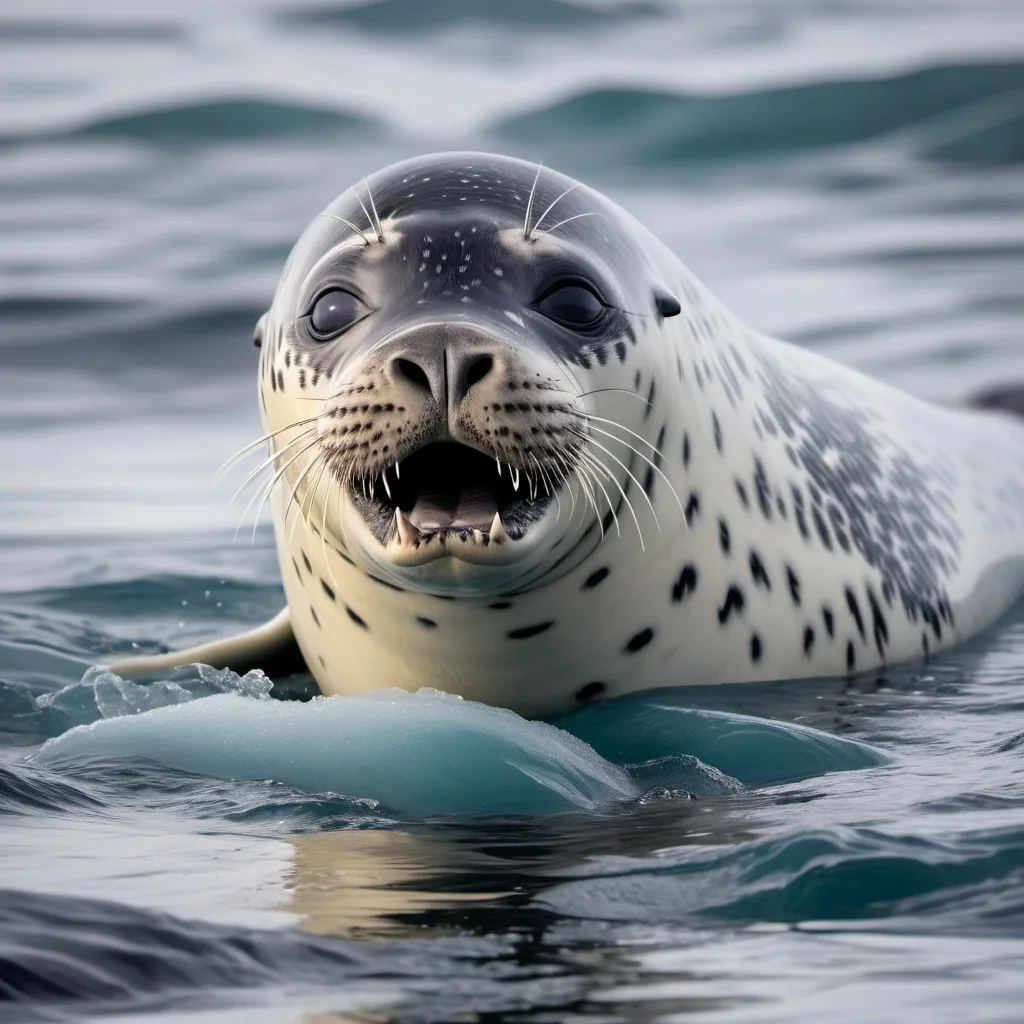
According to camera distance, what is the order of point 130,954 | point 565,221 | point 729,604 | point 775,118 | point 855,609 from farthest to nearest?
point 775,118 < point 855,609 < point 729,604 < point 565,221 < point 130,954

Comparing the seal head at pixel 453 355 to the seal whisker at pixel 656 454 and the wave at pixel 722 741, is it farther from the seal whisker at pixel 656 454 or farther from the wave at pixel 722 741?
the wave at pixel 722 741

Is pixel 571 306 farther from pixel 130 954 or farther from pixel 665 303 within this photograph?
pixel 130 954

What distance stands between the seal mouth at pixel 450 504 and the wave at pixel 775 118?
45.0 ft

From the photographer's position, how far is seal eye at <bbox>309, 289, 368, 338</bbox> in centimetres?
404

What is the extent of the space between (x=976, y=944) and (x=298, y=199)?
14026 mm

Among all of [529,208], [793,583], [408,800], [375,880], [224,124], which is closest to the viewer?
[375,880]

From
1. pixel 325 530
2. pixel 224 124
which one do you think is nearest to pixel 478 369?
pixel 325 530

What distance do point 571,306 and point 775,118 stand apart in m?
14.5

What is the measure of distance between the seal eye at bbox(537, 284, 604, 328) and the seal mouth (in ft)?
1.19

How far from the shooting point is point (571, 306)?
4.07m

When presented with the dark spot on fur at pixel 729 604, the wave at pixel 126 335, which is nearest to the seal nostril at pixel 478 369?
the dark spot on fur at pixel 729 604

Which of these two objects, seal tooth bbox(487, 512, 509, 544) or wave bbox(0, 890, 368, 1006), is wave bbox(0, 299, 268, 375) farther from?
wave bbox(0, 890, 368, 1006)

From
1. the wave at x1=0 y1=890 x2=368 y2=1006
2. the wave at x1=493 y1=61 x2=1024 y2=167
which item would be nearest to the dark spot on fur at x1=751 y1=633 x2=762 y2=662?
the wave at x1=0 y1=890 x2=368 y2=1006

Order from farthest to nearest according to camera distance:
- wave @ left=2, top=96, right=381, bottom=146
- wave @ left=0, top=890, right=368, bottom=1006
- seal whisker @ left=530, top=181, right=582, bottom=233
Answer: wave @ left=2, top=96, right=381, bottom=146 → seal whisker @ left=530, top=181, right=582, bottom=233 → wave @ left=0, top=890, right=368, bottom=1006
